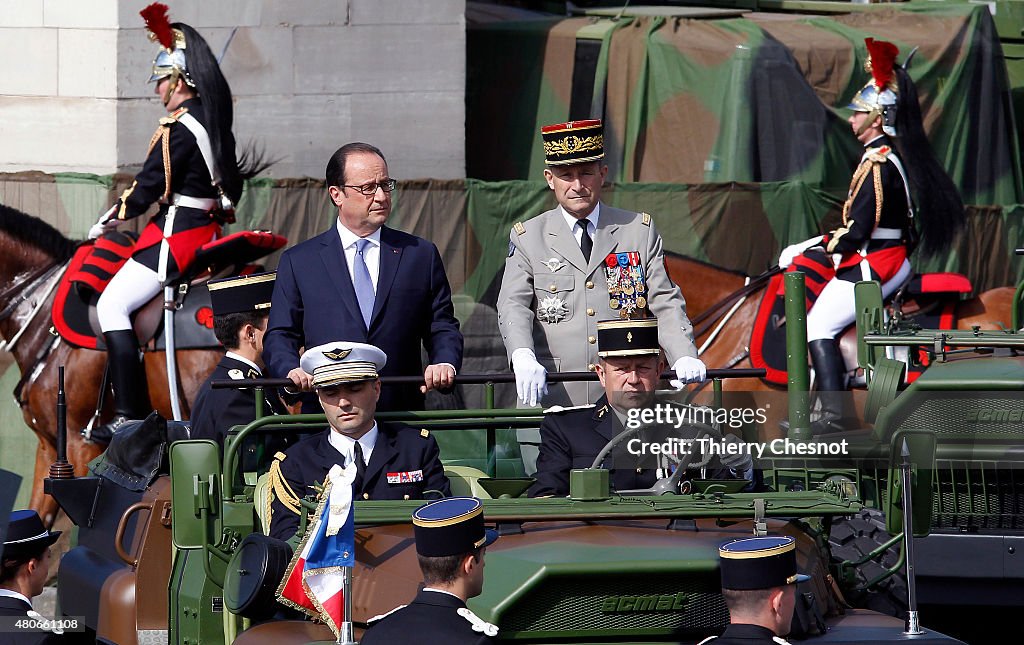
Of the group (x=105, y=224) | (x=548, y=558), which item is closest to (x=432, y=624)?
(x=548, y=558)

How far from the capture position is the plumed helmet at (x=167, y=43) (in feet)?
37.0

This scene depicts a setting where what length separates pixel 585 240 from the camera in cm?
753

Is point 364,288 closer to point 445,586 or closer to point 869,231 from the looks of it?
point 445,586

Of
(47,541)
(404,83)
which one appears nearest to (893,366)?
(47,541)

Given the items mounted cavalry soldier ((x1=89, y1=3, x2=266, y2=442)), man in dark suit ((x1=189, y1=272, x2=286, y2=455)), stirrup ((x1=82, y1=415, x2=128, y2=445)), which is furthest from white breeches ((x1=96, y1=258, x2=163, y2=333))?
man in dark suit ((x1=189, y1=272, x2=286, y2=455))

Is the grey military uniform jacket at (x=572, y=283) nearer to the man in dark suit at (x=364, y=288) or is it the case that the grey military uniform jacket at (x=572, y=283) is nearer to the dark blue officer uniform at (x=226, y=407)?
the man in dark suit at (x=364, y=288)

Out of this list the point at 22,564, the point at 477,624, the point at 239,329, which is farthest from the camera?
the point at 239,329

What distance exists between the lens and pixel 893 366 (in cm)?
900

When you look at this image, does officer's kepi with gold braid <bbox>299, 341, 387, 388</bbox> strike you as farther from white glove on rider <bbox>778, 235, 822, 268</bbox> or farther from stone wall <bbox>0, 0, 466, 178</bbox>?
stone wall <bbox>0, 0, 466, 178</bbox>

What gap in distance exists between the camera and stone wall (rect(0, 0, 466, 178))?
14508 millimetres

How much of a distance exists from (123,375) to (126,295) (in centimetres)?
52

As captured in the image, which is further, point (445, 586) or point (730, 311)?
point (730, 311)

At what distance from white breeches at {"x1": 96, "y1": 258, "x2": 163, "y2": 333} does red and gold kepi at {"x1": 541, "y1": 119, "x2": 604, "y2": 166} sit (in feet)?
15.7

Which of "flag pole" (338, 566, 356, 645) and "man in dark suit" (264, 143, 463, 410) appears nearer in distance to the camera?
"flag pole" (338, 566, 356, 645)
